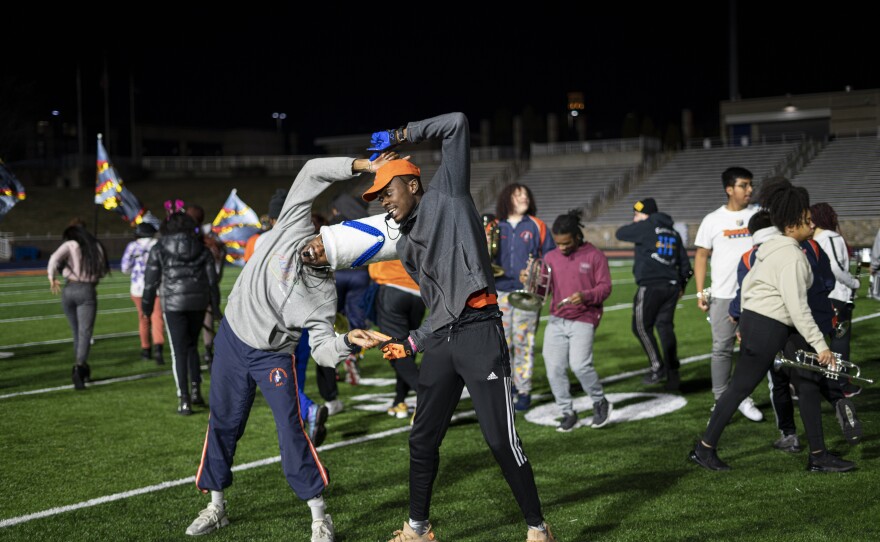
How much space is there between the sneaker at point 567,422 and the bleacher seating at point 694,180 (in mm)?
36322

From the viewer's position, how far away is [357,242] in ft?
14.7

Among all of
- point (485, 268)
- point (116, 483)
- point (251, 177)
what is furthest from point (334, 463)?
point (251, 177)

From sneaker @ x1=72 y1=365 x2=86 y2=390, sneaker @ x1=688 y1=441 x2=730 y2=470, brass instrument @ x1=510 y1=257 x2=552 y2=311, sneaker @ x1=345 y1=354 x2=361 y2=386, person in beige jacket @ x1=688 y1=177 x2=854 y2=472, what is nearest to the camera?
person in beige jacket @ x1=688 y1=177 x2=854 y2=472

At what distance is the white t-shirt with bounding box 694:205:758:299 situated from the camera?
25.9 ft

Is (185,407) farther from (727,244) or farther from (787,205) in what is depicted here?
(787,205)

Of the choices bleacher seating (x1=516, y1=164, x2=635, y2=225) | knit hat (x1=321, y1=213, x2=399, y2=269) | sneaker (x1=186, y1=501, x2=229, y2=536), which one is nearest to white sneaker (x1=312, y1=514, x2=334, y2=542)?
sneaker (x1=186, y1=501, x2=229, y2=536)

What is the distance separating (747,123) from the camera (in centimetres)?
5684

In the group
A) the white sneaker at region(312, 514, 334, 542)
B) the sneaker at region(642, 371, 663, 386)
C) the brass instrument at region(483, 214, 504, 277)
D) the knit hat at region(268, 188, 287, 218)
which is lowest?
the sneaker at region(642, 371, 663, 386)

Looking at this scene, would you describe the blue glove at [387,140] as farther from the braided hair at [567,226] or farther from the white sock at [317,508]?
the braided hair at [567,226]

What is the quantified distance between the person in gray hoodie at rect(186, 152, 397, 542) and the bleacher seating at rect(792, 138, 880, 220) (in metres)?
36.0

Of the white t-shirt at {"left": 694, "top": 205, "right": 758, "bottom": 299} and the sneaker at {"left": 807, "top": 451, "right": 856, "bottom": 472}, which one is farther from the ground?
the white t-shirt at {"left": 694, "top": 205, "right": 758, "bottom": 299}

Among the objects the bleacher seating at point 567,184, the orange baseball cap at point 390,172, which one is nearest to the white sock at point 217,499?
the orange baseball cap at point 390,172

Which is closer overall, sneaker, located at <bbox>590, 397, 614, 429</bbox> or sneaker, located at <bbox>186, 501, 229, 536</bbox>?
sneaker, located at <bbox>186, 501, 229, 536</bbox>

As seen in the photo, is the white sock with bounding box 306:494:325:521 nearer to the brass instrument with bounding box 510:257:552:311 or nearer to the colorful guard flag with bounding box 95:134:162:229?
the brass instrument with bounding box 510:257:552:311
